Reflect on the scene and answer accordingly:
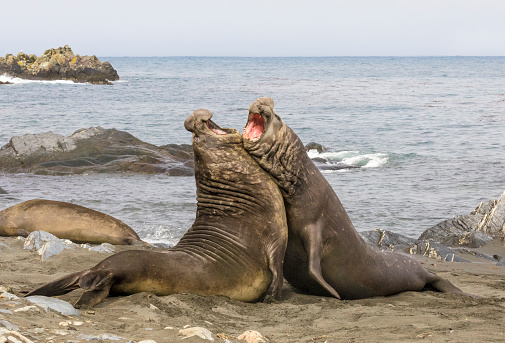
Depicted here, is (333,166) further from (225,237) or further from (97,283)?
(97,283)

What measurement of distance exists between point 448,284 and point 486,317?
1.75 metres

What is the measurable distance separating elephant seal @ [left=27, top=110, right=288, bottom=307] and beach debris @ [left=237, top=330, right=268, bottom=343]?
122 centimetres

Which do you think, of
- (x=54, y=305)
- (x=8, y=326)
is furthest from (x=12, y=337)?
(x=54, y=305)

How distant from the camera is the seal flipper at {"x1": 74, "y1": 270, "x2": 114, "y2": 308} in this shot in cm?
509

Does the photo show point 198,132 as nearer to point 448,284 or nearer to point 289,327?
point 289,327

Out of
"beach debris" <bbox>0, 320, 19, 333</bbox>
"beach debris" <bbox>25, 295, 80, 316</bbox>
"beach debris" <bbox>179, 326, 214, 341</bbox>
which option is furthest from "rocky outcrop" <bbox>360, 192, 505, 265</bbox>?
"beach debris" <bbox>0, 320, 19, 333</bbox>

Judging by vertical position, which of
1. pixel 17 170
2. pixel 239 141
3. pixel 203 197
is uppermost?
pixel 239 141

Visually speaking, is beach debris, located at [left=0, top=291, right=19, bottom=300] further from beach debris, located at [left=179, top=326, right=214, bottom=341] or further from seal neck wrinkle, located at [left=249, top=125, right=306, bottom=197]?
seal neck wrinkle, located at [left=249, top=125, right=306, bottom=197]

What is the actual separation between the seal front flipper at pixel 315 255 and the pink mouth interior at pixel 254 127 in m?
1.09

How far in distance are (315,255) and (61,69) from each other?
252 ft

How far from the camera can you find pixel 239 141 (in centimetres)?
610

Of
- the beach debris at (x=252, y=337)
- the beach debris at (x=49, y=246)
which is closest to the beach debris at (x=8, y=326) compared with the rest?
the beach debris at (x=252, y=337)

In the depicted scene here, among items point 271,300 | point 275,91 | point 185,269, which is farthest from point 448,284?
point 275,91

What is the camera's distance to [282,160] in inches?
244
